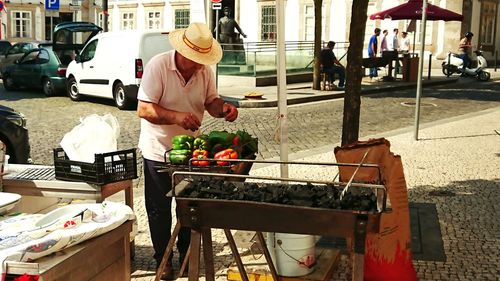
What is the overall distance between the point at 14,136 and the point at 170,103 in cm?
418

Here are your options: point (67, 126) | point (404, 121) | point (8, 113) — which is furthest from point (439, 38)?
point (8, 113)

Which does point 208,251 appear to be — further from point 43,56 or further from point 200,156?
point 43,56

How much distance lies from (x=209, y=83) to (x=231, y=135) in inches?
24.6

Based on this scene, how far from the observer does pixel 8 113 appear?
332 inches

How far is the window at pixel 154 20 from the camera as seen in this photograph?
143 feet

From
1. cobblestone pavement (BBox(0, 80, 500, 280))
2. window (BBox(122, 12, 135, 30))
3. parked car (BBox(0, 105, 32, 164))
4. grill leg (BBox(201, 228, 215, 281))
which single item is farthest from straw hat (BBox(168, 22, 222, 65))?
window (BBox(122, 12, 135, 30))

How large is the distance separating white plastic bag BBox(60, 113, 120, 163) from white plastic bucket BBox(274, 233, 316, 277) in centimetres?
133

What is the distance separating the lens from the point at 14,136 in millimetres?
8188

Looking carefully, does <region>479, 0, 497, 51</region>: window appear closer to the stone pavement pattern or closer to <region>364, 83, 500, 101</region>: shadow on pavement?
<region>364, 83, 500, 101</region>: shadow on pavement

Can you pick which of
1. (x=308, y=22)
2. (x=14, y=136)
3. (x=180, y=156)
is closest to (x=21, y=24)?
(x=308, y=22)

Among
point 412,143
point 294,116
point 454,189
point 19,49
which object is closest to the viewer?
point 454,189

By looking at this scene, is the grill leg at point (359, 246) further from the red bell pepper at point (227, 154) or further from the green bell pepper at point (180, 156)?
the green bell pepper at point (180, 156)

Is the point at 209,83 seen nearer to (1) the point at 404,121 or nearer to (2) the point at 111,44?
(1) the point at 404,121

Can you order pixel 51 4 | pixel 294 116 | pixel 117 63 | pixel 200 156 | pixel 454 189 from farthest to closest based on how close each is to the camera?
pixel 51 4
pixel 117 63
pixel 294 116
pixel 454 189
pixel 200 156
